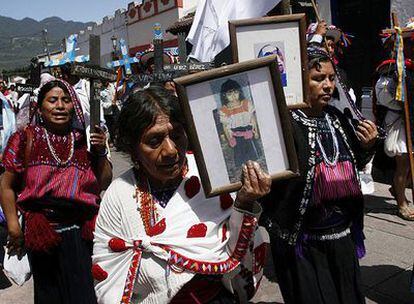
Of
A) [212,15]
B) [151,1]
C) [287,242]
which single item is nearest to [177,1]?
[151,1]

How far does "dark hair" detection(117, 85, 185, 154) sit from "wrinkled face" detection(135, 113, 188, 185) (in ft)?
0.06

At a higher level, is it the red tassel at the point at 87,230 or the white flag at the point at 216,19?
the white flag at the point at 216,19

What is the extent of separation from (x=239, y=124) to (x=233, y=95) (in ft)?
0.33

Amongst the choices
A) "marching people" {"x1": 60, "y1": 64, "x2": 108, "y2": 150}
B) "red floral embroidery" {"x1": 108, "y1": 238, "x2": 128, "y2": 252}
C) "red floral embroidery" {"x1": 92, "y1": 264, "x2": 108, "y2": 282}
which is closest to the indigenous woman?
"red floral embroidery" {"x1": 108, "y1": 238, "x2": 128, "y2": 252}

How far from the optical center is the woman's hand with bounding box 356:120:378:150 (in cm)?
226

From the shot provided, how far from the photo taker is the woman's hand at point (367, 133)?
2260 mm

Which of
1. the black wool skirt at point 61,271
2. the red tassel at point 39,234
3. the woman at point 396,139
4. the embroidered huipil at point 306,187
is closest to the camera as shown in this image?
the embroidered huipil at point 306,187

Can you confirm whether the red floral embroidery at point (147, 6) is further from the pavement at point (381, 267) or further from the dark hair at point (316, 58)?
the dark hair at point (316, 58)

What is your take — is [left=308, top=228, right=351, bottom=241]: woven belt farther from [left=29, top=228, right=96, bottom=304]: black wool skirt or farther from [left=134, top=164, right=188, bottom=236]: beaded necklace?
[left=29, top=228, right=96, bottom=304]: black wool skirt

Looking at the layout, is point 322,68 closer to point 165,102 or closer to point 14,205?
point 165,102

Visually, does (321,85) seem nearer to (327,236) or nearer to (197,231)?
(327,236)

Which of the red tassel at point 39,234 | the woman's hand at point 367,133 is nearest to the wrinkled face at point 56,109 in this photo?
the red tassel at point 39,234

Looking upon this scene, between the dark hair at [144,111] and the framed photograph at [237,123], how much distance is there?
16cm

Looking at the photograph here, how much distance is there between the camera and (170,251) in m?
1.60
